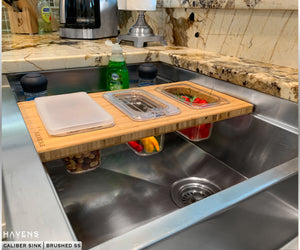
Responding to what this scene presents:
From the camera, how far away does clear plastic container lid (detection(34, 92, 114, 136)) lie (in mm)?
528

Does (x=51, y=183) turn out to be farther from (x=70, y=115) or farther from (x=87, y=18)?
(x=87, y=18)

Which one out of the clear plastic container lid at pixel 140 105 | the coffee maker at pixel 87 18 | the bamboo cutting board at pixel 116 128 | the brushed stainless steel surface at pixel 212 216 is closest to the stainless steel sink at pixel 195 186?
the brushed stainless steel surface at pixel 212 216

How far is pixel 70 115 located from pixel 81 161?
172mm

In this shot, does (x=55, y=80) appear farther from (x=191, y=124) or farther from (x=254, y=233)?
(x=254, y=233)

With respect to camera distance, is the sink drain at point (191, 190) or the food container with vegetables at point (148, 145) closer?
the sink drain at point (191, 190)

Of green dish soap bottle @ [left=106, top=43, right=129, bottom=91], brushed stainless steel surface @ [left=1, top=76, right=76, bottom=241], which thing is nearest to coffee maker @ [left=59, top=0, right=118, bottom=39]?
green dish soap bottle @ [left=106, top=43, right=129, bottom=91]

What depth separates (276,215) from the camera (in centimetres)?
50

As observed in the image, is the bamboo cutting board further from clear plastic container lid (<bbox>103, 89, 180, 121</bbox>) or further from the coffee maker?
the coffee maker

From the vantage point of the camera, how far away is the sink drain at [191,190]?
2.47 ft

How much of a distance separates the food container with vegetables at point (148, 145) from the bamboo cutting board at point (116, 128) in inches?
7.6

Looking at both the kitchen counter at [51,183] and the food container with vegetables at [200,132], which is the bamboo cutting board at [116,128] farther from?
the food container with vegetables at [200,132]

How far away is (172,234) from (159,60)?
2.86ft

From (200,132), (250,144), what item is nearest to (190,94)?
(200,132)

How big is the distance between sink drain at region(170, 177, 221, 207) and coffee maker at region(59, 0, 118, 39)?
944 mm
